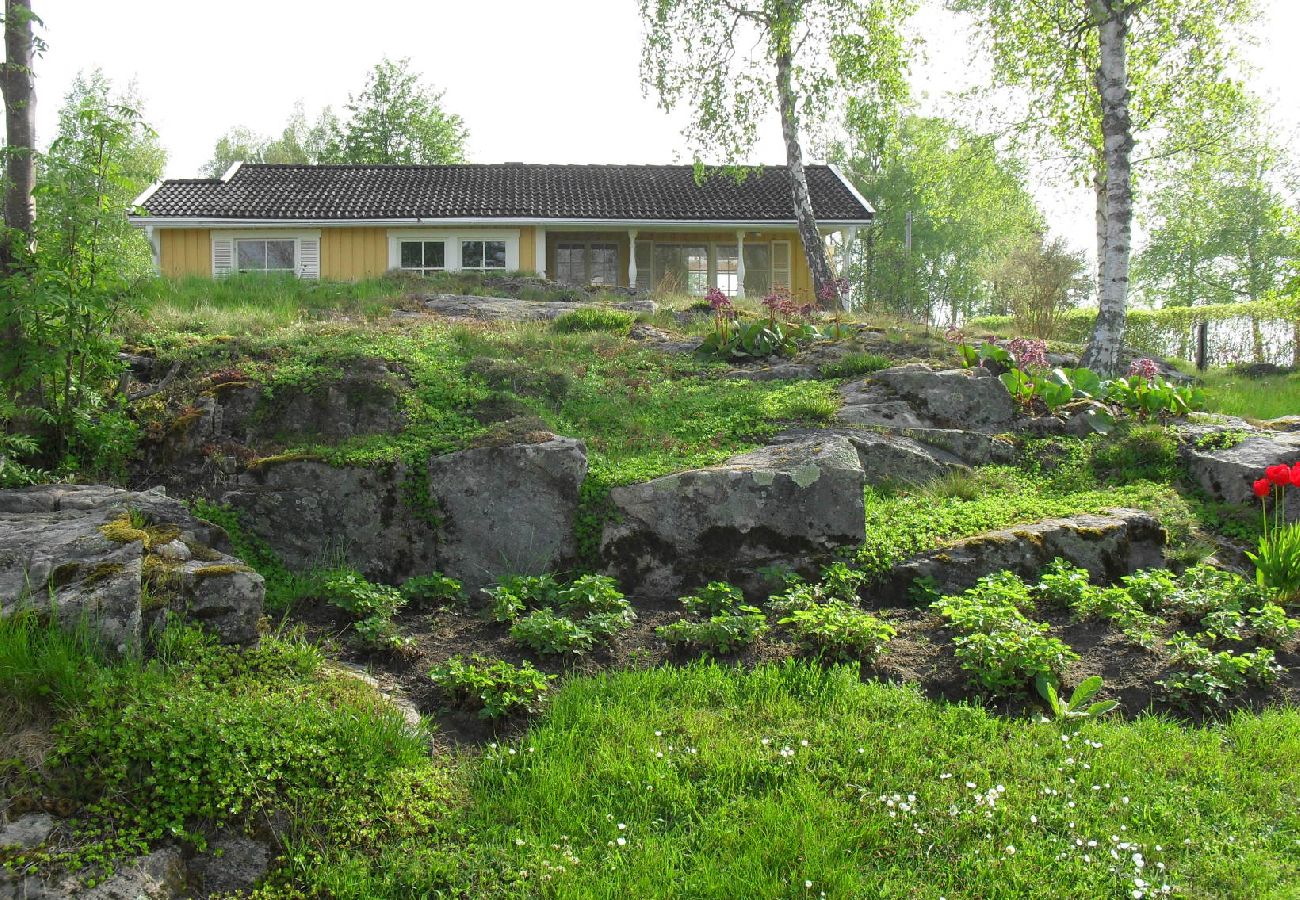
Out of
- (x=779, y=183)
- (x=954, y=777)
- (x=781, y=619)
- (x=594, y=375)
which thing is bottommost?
(x=954, y=777)

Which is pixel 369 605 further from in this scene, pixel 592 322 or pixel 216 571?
pixel 592 322

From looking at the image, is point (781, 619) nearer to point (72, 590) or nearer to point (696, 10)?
point (72, 590)

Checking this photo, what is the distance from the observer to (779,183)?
83.7 ft

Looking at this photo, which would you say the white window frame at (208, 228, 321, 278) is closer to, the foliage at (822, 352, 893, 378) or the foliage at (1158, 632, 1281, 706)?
the foliage at (822, 352, 893, 378)

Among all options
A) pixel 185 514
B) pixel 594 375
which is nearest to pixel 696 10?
pixel 594 375

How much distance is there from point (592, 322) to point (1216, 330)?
12.7 m

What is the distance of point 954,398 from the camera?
8750 millimetres

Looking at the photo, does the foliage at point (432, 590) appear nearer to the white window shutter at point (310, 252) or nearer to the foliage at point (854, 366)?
the foliage at point (854, 366)

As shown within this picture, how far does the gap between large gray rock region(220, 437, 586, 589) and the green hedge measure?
11.1m

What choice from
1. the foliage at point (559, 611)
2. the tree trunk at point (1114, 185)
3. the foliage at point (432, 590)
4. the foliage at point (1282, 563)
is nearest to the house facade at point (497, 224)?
the tree trunk at point (1114, 185)

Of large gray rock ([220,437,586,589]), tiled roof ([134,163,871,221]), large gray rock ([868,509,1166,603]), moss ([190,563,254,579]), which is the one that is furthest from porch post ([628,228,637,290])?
moss ([190,563,254,579])

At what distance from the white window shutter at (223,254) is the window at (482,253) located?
5578 mm

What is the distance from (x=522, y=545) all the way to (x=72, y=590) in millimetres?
2678

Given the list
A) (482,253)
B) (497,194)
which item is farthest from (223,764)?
(497,194)
